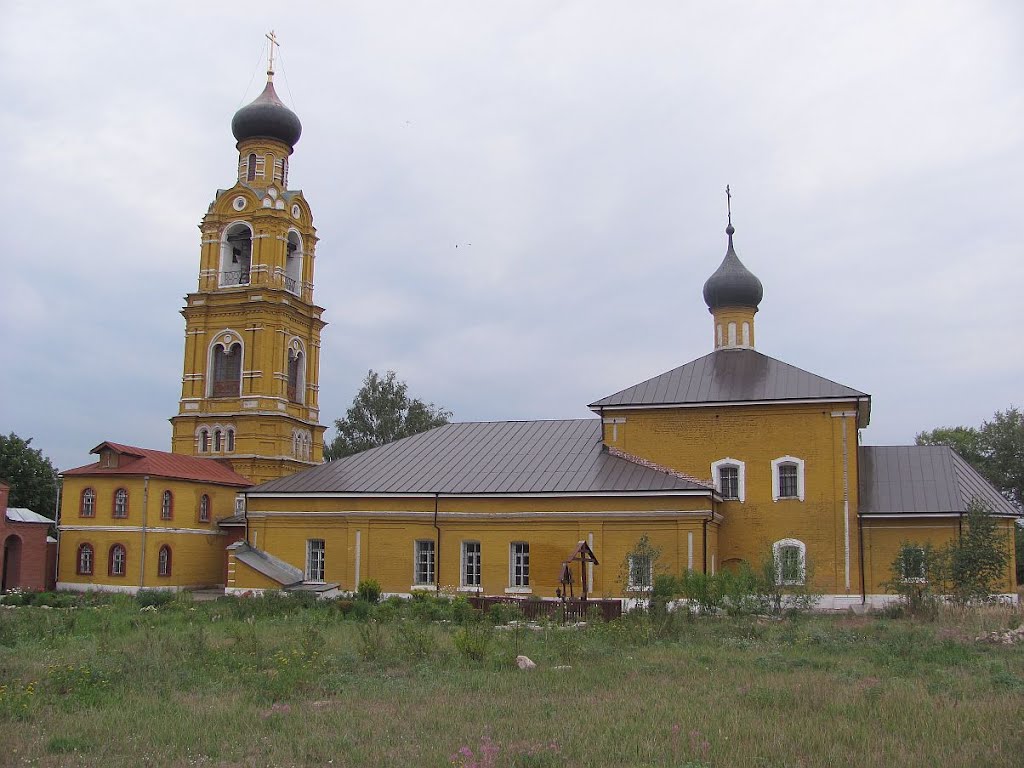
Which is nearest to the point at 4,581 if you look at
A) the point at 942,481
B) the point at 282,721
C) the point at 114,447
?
the point at 114,447

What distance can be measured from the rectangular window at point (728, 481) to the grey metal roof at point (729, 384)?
6.22 ft

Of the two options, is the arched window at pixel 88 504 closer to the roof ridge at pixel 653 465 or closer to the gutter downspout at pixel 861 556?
the roof ridge at pixel 653 465

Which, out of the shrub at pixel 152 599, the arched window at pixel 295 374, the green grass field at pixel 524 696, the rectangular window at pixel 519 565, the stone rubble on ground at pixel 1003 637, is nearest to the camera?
the green grass field at pixel 524 696

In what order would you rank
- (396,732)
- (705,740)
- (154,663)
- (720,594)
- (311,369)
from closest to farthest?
(705,740) → (396,732) → (154,663) → (720,594) → (311,369)

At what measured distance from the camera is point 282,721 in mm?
9656

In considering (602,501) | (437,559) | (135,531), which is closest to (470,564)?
(437,559)

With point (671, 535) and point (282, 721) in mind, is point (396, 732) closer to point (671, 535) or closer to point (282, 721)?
point (282, 721)

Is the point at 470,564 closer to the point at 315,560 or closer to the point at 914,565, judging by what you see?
the point at 315,560

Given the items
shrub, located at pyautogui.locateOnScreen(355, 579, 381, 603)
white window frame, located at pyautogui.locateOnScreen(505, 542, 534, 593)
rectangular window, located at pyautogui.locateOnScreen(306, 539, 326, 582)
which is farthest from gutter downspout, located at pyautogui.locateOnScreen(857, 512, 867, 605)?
rectangular window, located at pyautogui.locateOnScreen(306, 539, 326, 582)

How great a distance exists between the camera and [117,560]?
31.5 m

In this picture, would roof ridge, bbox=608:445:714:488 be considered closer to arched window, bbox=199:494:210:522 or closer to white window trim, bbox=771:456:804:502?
white window trim, bbox=771:456:804:502

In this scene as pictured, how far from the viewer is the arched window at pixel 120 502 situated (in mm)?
31500

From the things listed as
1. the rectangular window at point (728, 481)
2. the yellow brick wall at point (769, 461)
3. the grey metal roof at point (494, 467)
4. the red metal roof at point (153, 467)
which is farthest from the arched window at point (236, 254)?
the rectangular window at point (728, 481)

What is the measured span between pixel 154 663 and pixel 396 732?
16.4ft
